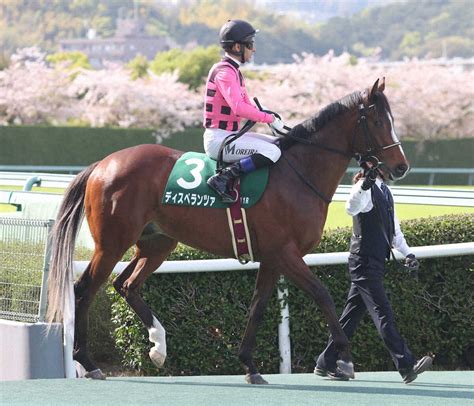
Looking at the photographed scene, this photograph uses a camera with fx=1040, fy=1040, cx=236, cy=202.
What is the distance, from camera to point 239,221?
5.61m

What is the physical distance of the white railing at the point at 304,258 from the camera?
6.21m

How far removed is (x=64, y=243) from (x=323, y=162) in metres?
1.53

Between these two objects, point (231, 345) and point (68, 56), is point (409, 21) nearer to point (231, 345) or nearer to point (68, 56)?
point (68, 56)

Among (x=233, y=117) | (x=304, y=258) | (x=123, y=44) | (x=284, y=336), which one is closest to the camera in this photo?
(x=233, y=117)

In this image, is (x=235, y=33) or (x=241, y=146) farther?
(x=235, y=33)

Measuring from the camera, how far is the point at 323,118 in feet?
19.0

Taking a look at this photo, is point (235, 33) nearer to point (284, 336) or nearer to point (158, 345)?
point (158, 345)

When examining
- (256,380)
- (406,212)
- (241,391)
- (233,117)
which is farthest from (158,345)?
(406,212)

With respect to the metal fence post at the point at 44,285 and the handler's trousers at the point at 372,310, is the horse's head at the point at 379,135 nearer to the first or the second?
the handler's trousers at the point at 372,310

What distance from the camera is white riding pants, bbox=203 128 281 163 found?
5.63 metres

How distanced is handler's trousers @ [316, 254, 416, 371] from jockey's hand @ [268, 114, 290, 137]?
31.0 inches

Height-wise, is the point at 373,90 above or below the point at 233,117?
above

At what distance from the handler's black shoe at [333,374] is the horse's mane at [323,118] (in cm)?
126

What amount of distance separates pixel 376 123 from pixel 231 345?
1.75 metres
